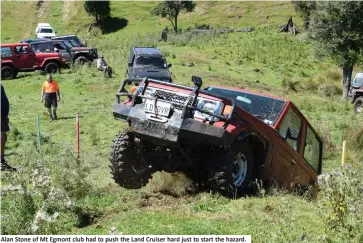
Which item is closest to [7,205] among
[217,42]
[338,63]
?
[338,63]

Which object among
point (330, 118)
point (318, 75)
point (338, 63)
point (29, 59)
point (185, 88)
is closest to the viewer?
point (185, 88)

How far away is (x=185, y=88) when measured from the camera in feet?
22.9

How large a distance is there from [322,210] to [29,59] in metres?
23.2

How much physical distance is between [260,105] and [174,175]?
1.65m

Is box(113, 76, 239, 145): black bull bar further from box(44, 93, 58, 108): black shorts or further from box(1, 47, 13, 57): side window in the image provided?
box(1, 47, 13, 57): side window

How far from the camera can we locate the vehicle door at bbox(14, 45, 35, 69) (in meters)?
26.5

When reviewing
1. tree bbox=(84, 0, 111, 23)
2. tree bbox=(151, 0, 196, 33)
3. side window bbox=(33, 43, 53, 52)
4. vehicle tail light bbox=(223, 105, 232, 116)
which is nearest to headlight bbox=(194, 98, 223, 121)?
vehicle tail light bbox=(223, 105, 232, 116)

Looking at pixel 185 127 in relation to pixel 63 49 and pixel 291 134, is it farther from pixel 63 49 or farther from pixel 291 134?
pixel 63 49

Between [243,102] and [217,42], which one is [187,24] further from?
[243,102]

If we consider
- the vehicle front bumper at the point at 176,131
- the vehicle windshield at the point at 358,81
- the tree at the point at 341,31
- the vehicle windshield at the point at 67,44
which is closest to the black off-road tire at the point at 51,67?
the vehicle windshield at the point at 67,44

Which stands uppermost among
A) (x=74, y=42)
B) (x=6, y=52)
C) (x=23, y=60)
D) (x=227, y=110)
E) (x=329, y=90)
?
(x=227, y=110)

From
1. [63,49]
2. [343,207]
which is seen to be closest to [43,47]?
[63,49]

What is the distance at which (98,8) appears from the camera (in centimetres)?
6194

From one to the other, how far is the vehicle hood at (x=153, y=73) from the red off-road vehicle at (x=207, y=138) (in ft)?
45.8
